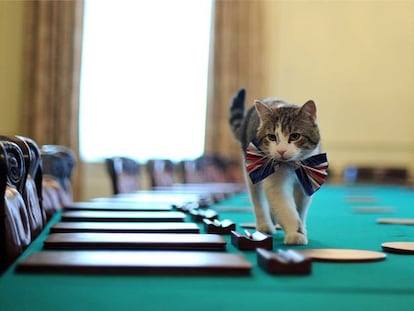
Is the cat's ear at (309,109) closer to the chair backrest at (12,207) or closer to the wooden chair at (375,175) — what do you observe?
the chair backrest at (12,207)

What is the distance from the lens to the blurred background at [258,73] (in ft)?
20.5

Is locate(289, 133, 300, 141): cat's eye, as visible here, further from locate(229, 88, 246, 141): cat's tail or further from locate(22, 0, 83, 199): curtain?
locate(22, 0, 83, 199): curtain

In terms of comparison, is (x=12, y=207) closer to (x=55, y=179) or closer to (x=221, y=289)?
(x=221, y=289)

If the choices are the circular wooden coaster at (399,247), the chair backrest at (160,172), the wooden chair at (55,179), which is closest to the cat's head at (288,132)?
the circular wooden coaster at (399,247)

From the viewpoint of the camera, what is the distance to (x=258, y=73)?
20.5 ft

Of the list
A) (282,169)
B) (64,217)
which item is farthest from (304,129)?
(64,217)

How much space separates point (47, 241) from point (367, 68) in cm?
589

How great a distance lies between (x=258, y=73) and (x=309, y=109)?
497 centimetres

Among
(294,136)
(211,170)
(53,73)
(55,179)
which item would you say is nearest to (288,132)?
(294,136)

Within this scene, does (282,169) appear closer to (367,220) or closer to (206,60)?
(367,220)

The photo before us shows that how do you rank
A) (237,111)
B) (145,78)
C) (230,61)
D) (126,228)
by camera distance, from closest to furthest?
(126,228) < (237,111) < (230,61) < (145,78)

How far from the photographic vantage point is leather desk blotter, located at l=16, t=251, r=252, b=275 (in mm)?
854

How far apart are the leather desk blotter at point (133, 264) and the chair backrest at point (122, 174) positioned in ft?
7.06

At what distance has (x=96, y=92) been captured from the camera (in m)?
6.32
